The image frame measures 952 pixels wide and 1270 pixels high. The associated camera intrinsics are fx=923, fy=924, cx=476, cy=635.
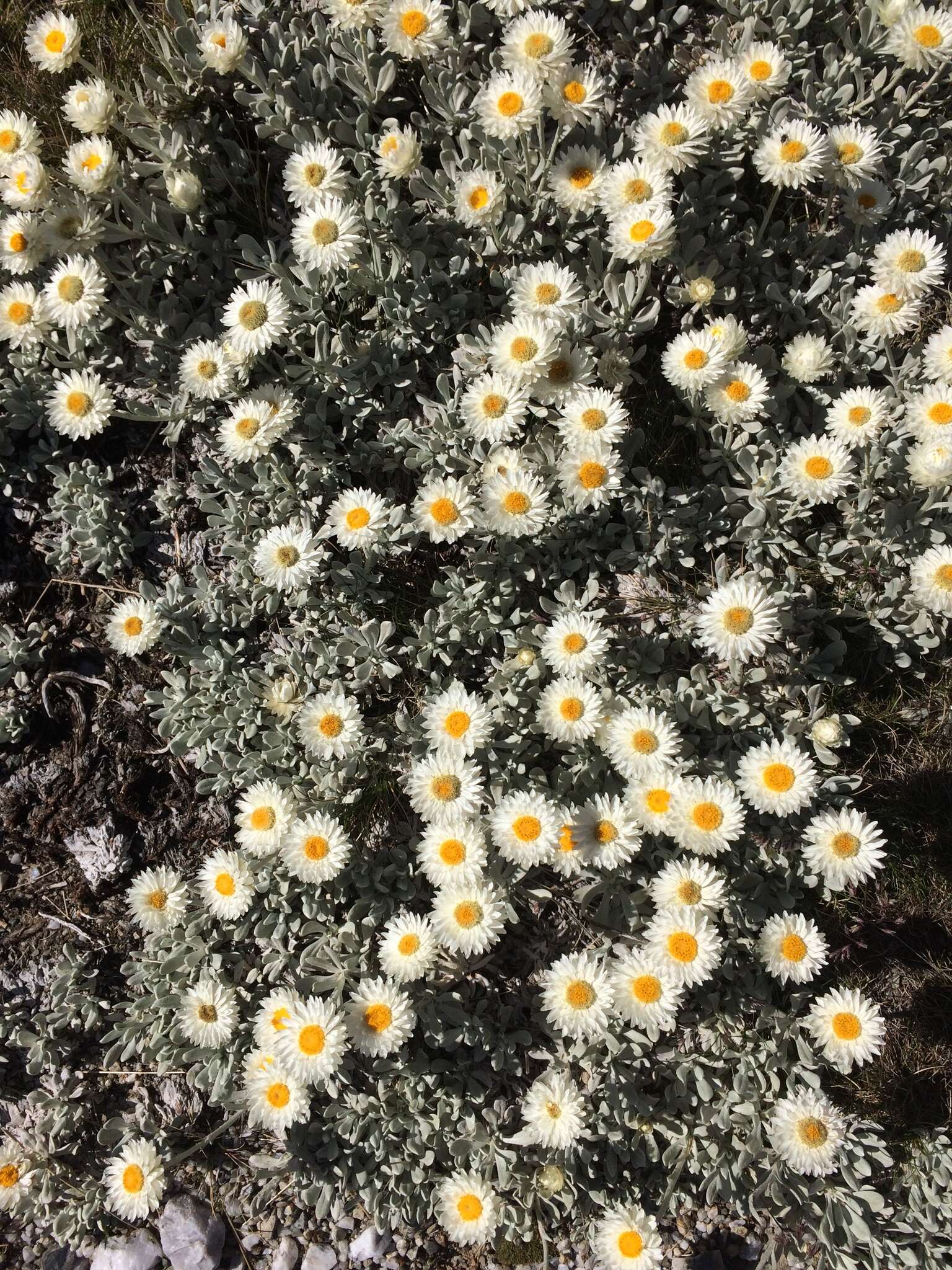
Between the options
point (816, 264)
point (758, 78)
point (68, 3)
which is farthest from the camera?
point (68, 3)

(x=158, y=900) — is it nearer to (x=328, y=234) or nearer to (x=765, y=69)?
(x=328, y=234)

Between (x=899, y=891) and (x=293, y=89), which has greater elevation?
(x=293, y=89)

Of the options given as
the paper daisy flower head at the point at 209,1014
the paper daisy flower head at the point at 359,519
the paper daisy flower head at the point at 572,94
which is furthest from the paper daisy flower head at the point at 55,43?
the paper daisy flower head at the point at 209,1014

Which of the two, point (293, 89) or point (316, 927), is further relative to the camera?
point (293, 89)

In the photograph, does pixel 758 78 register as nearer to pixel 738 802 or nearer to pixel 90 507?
pixel 738 802

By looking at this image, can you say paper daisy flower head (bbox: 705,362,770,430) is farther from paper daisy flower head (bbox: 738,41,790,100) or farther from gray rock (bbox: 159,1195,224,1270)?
gray rock (bbox: 159,1195,224,1270)

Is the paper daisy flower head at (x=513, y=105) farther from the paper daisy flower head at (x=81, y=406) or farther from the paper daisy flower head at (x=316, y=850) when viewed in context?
the paper daisy flower head at (x=316, y=850)

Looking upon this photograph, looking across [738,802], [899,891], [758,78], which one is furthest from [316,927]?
[758,78]

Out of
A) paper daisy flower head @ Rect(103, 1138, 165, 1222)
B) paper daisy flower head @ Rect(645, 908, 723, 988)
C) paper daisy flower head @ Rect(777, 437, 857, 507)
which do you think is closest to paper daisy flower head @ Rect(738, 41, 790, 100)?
paper daisy flower head @ Rect(777, 437, 857, 507)
